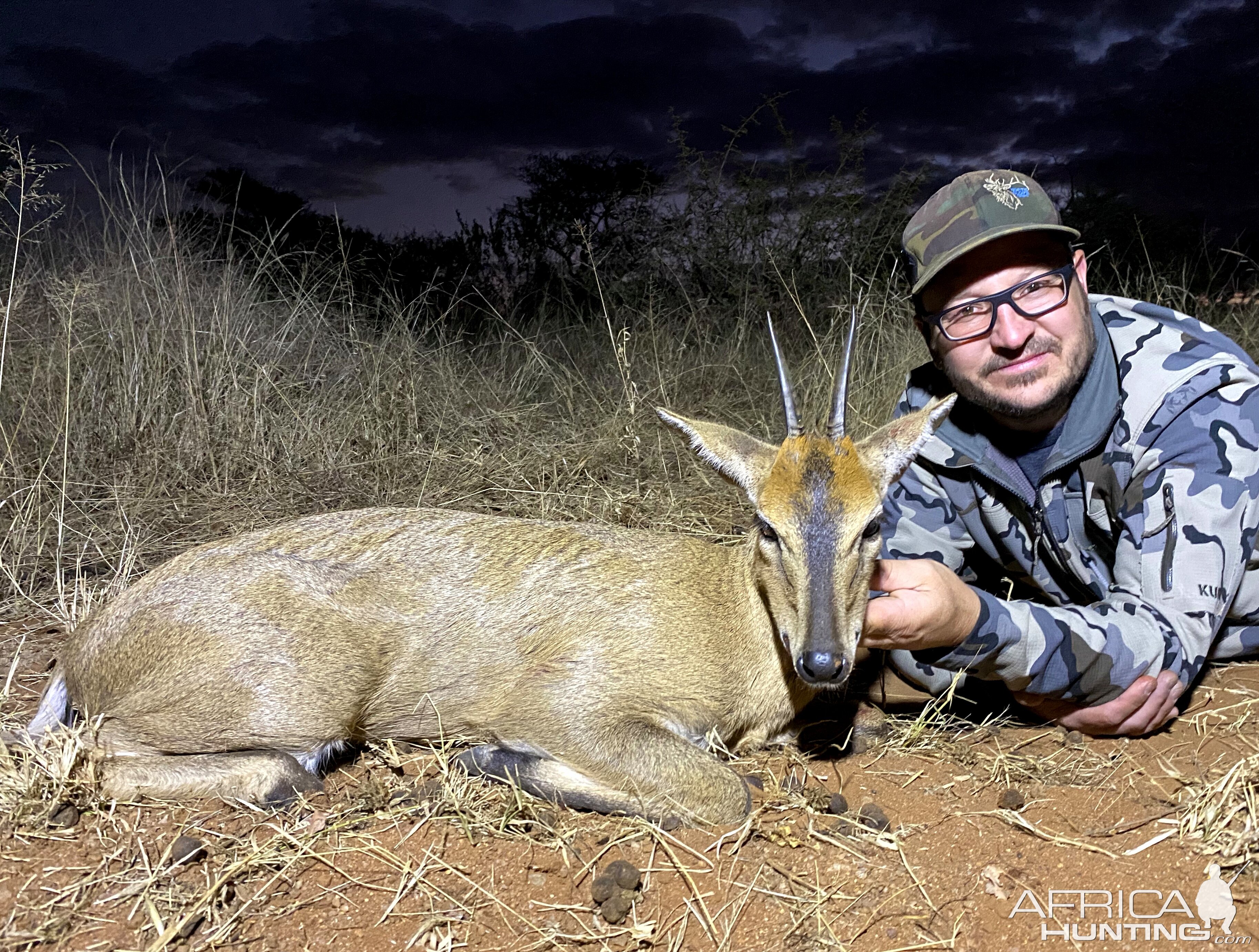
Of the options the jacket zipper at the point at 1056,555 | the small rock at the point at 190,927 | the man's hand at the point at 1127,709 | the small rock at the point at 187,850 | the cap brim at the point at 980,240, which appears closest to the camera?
the small rock at the point at 190,927

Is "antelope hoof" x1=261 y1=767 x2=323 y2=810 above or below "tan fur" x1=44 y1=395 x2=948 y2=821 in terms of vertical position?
below

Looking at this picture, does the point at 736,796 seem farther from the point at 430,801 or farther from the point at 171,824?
the point at 171,824

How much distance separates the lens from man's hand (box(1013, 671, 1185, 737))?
12.2 feet

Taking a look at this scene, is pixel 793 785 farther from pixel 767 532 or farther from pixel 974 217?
pixel 974 217

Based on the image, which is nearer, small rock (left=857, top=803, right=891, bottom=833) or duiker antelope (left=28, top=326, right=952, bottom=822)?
small rock (left=857, top=803, right=891, bottom=833)

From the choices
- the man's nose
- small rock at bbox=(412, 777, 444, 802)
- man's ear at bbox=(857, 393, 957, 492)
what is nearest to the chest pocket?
the man's nose

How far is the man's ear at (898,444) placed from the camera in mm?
3684

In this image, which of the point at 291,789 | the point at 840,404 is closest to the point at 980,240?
the point at 840,404

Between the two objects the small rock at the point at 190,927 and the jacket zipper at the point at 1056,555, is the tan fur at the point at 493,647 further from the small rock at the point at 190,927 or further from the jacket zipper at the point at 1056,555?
the jacket zipper at the point at 1056,555

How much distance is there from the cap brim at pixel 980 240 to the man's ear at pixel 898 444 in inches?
26.4

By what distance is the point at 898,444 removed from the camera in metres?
3.70

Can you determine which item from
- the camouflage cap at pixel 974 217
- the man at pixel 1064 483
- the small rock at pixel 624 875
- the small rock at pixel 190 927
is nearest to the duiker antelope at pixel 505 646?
the small rock at pixel 624 875

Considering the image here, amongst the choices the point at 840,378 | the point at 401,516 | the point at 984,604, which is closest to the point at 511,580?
the point at 401,516

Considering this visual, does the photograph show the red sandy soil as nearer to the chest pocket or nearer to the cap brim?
the chest pocket
